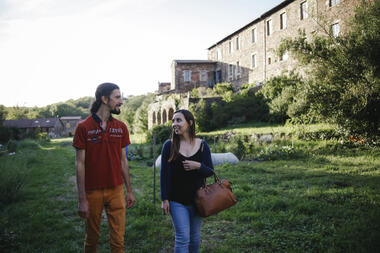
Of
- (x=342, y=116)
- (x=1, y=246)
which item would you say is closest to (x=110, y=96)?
(x=1, y=246)

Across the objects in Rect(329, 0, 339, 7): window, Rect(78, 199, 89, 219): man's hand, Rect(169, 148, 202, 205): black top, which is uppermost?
Rect(329, 0, 339, 7): window

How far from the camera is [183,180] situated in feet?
9.38

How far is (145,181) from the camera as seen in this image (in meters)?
9.12

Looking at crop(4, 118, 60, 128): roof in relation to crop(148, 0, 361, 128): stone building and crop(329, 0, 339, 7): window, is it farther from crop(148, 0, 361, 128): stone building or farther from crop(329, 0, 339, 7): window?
crop(329, 0, 339, 7): window

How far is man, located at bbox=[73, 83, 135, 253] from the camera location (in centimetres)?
277

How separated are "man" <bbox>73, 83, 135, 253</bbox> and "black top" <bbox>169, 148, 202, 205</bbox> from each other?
0.64 meters

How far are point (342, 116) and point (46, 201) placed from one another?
36.1 ft

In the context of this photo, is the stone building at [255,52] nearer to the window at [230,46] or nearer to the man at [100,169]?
the window at [230,46]

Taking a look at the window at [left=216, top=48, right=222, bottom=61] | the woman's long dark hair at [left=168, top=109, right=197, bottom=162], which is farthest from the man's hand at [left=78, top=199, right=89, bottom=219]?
the window at [left=216, top=48, right=222, bottom=61]

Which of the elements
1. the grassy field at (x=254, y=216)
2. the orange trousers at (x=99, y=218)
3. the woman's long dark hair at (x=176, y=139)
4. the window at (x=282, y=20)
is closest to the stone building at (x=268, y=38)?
the window at (x=282, y=20)

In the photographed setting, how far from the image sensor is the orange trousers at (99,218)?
2791 mm

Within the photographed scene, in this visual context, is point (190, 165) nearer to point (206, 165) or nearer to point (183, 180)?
point (183, 180)

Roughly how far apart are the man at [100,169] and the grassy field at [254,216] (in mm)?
1353

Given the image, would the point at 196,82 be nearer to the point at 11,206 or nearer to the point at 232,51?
the point at 232,51
